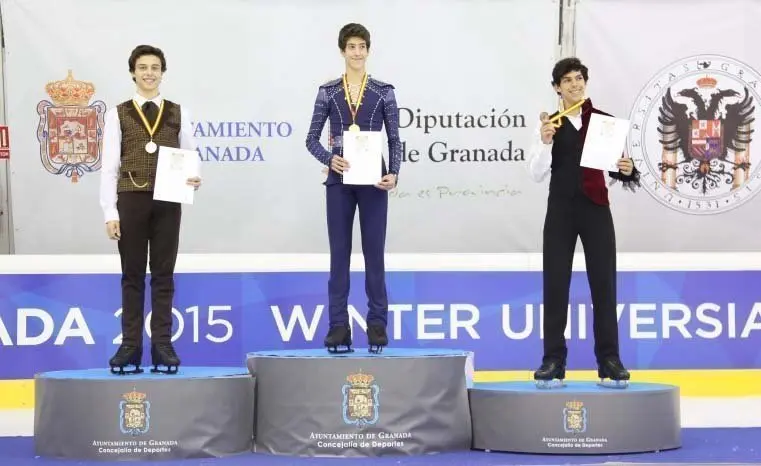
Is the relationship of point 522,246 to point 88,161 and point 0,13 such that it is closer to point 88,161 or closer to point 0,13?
point 88,161

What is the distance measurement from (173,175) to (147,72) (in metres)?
0.55

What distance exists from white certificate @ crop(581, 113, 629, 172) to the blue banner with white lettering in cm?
240

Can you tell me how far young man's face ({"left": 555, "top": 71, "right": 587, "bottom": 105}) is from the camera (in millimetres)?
6590

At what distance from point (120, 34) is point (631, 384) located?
443 cm

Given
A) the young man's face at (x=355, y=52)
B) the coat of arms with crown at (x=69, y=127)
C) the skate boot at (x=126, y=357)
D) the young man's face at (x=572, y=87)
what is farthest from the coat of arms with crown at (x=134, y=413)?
the coat of arms with crown at (x=69, y=127)

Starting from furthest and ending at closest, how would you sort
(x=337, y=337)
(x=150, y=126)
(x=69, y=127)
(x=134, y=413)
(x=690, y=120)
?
(x=690, y=120)
(x=69, y=127)
(x=337, y=337)
(x=150, y=126)
(x=134, y=413)

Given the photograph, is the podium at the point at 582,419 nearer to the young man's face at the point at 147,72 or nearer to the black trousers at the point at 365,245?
the black trousers at the point at 365,245

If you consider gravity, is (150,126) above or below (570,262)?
above

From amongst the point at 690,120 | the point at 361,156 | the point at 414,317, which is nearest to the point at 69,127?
the point at 414,317

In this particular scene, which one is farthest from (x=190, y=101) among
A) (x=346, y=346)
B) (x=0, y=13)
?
(x=346, y=346)

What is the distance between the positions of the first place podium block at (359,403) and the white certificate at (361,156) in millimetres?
901

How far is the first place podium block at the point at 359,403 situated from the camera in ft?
21.7

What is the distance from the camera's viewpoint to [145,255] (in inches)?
260

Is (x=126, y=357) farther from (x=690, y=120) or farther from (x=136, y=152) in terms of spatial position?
(x=690, y=120)
